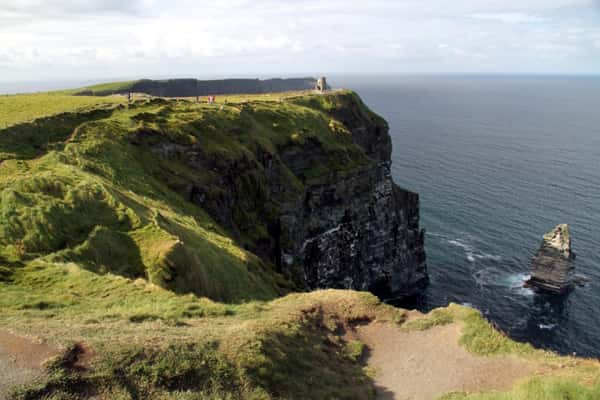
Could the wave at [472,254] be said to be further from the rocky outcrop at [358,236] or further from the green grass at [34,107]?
the green grass at [34,107]

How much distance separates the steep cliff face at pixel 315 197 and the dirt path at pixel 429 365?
29.7 metres

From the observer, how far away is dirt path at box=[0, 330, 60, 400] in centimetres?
1560

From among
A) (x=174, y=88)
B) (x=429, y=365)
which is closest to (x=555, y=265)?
(x=429, y=365)

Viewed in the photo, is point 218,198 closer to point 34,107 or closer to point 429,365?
point 34,107

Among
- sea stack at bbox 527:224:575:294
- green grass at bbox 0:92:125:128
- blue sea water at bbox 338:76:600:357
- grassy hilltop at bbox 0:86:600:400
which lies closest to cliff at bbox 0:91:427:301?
grassy hilltop at bbox 0:86:600:400

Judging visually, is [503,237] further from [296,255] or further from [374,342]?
[374,342]

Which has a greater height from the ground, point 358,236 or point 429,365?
point 429,365

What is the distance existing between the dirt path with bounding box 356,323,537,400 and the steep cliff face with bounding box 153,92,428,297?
2974cm

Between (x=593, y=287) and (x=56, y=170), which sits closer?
(x=56, y=170)

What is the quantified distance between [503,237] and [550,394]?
272ft

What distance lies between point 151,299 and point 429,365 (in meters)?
13.9

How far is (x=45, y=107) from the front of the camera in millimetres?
55844

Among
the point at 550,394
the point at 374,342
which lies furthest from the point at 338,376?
the point at 550,394

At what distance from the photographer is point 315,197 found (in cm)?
6925
